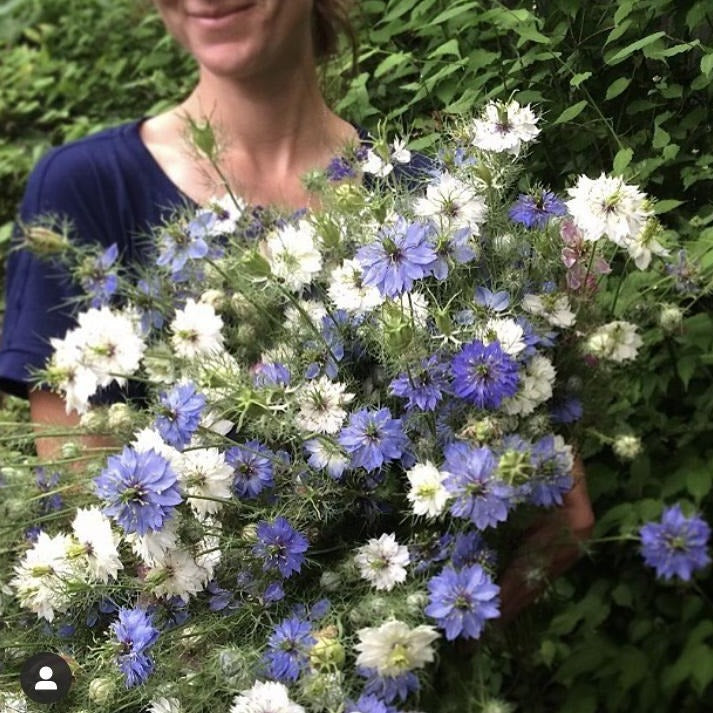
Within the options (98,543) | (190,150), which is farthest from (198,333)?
(190,150)

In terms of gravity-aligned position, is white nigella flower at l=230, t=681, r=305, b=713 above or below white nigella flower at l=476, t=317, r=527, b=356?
below

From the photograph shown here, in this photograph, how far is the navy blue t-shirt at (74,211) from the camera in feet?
3.88

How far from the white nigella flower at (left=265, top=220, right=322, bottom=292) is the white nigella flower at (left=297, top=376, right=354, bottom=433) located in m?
0.10

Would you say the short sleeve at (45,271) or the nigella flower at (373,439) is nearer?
the nigella flower at (373,439)

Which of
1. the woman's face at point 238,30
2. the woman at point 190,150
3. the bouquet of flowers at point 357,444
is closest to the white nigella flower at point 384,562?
the bouquet of flowers at point 357,444

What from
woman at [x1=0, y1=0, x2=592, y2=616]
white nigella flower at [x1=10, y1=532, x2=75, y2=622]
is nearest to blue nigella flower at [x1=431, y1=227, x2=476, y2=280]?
white nigella flower at [x1=10, y1=532, x2=75, y2=622]

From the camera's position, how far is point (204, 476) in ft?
2.09

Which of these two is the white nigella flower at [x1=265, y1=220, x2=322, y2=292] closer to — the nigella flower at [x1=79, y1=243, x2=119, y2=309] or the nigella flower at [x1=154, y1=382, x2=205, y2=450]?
the nigella flower at [x1=154, y1=382, x2=205, y2=450]

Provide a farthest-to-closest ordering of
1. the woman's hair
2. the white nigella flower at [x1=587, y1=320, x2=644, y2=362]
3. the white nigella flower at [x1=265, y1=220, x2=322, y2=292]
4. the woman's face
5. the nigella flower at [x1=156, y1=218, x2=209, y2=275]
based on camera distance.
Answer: the woman's hair < the woman's face < the nigella flower at [x1=156, y1=218, x2=209, y2=275] < the white nigella flower at [x1=265, y1=220, x2=322, y2=292] < the white nigella flower at [x1=587, y1=320, x2=644, y2=362]

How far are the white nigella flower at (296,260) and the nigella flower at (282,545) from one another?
18 cm

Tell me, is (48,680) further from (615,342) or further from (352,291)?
(615,342)

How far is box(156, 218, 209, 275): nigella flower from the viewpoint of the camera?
2.67 feet

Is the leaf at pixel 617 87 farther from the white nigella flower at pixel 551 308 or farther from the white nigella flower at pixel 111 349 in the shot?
the white nigella flower at pixel 111 349

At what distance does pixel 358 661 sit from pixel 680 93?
1.61 feet
